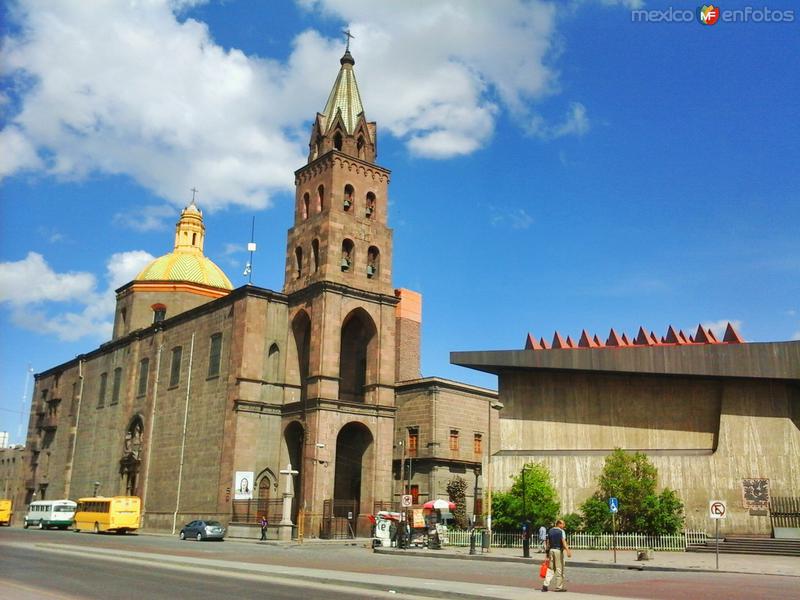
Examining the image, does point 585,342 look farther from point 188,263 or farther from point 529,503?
point 188,263

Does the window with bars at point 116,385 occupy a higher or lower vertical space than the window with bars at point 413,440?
higher

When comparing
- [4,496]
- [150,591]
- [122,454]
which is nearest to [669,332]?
[150,591]

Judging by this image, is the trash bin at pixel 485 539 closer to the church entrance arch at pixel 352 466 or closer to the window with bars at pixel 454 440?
the church entrance arch at pixel 352 466

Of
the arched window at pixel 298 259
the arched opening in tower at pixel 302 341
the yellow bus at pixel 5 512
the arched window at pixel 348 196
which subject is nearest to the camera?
the arched opening in tower at pixel 302 341

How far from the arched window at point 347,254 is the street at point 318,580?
3033cm

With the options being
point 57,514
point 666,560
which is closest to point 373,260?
point 57,514

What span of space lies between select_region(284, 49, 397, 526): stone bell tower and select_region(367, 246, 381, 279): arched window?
0.25ft

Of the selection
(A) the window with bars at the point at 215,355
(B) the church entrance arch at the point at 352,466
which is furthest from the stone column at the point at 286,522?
(A) the window with bars at the point at 215,355

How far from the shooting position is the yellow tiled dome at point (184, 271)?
7575 cm

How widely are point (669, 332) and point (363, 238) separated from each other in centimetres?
2499

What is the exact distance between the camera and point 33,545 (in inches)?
1266

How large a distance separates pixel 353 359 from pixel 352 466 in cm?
825

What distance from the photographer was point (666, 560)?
2844cm

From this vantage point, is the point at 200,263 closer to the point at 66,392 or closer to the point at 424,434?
the point at 66,392
